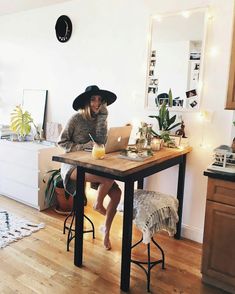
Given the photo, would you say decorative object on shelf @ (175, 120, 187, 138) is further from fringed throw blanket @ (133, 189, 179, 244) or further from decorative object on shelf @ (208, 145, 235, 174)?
fringed throw blanket @ (133, 189, 179, 244)

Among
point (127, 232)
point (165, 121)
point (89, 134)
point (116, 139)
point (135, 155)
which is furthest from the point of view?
point (165, 121)

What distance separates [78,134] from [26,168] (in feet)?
3.83

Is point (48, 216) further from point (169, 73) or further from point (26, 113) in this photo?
point (169, 73)

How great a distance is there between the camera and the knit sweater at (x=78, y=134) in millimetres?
2396

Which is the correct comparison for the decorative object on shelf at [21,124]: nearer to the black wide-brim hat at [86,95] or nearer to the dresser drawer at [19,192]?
the dresser drawer at [19,192]

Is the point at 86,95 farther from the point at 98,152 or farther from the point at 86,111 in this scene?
the point at 98,152

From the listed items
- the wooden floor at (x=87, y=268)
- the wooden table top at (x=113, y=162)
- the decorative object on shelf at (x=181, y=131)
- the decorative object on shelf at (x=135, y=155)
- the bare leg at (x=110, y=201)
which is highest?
the decorative object on shelf at (x=181, y=131)

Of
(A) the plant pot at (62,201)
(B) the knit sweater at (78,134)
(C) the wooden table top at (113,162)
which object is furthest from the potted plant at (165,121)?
(A) the plant pot at (62,201)

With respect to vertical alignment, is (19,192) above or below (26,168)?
below

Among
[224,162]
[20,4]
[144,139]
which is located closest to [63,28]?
[20,4]

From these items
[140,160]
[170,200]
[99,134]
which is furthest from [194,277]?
[99,134]

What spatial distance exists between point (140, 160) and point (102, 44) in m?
1.71

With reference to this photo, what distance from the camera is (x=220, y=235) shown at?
6.41 ft

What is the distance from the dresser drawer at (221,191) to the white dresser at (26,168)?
199 centimetres
